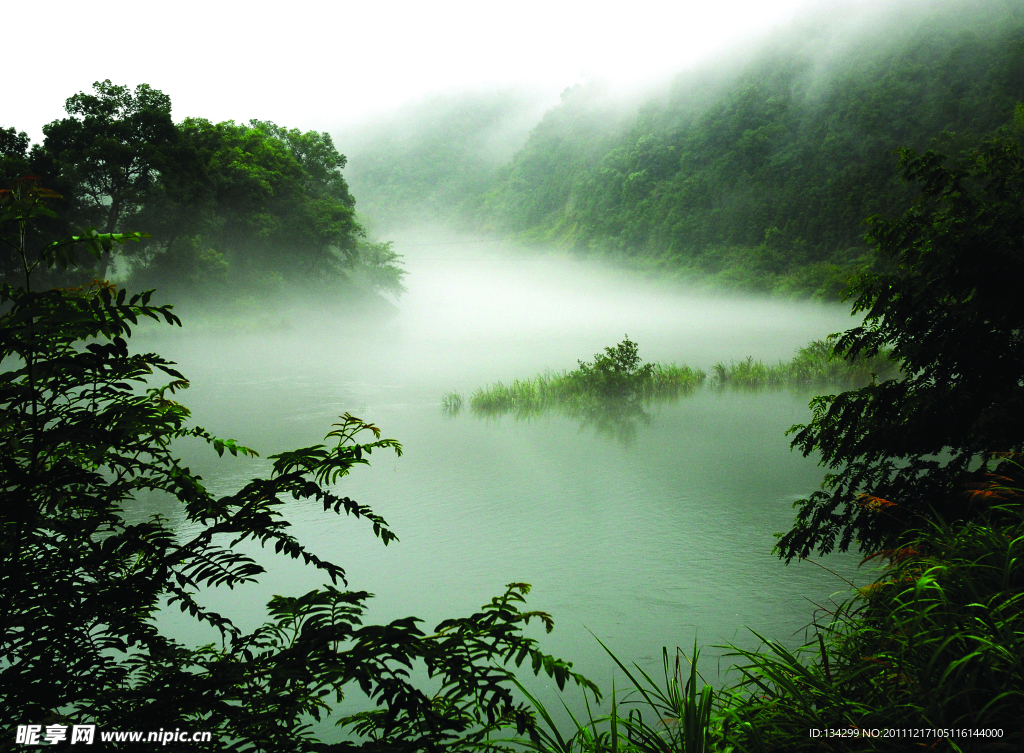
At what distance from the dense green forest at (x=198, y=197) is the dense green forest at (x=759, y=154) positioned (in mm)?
19488

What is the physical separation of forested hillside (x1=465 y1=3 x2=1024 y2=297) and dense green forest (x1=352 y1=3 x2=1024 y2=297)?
4.1 inches

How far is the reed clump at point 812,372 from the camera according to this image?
9.32 metres

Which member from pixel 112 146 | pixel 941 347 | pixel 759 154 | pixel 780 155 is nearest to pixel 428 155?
pixel 759 154

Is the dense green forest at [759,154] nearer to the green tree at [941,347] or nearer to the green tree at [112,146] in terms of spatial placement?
the green tree at [941,347]

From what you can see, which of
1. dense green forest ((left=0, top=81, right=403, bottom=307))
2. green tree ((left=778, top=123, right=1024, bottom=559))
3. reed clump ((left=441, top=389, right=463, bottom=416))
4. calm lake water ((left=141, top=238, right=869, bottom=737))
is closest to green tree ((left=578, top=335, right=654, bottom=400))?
calm lake water ((left=141, top=238, right=869, bottom=737))

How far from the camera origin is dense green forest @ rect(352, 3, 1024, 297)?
28781 millimetres

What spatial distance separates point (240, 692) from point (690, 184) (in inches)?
1747

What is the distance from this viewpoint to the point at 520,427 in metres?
8.16

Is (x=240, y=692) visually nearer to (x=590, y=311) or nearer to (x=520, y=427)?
(x=520, y=427)

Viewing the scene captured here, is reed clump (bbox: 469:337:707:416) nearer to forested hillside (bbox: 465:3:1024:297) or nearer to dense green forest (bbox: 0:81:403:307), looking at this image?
dense green forest (bbox: 0:81:403:307)

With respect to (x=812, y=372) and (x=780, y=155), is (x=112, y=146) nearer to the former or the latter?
Result: (x=812, y=372)

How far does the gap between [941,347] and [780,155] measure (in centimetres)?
4038

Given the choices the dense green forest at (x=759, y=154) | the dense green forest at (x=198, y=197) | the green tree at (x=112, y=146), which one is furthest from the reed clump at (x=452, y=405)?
the dense green forest at (x=759, y=154)

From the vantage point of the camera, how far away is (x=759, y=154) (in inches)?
1553
